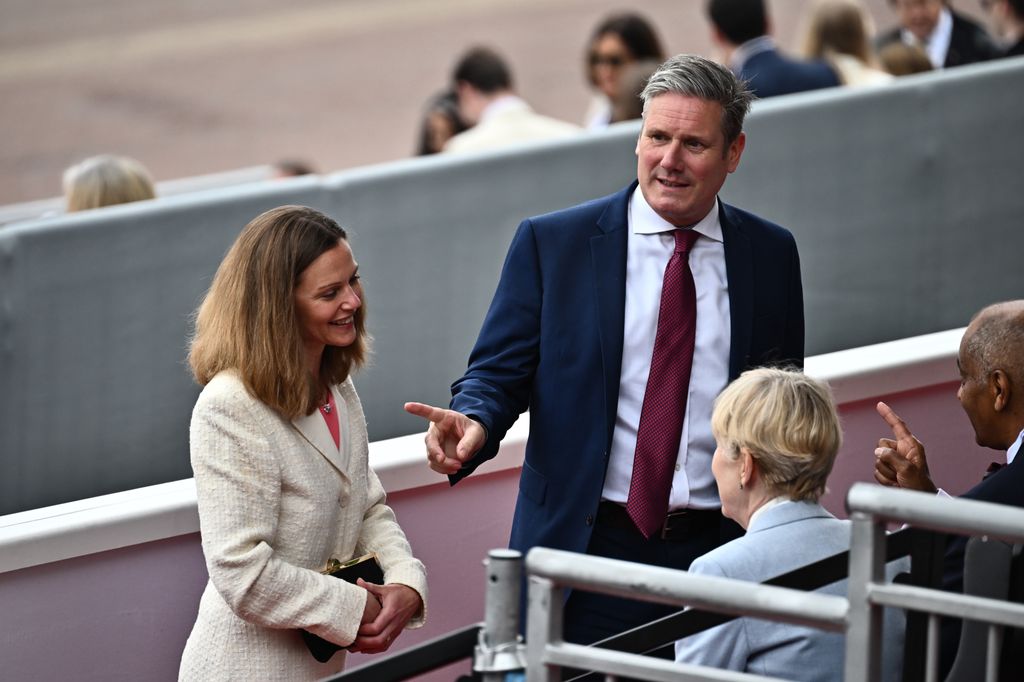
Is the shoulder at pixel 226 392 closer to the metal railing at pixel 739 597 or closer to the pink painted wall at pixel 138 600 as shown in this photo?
the metal railing at pixel 739 597

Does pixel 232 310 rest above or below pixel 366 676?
above

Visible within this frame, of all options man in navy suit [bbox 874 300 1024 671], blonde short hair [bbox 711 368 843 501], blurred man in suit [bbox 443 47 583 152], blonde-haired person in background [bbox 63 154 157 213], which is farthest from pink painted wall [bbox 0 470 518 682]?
blurred man in suit [bbox 443 47 583 152]

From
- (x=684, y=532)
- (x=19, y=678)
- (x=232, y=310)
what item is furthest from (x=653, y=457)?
(x=19, y=678)

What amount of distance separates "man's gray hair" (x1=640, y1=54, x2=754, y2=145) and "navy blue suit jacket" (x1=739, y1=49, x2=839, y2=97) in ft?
11.6

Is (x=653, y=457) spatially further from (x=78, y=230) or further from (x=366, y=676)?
(x=78, y=230)

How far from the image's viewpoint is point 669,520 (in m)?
3.40

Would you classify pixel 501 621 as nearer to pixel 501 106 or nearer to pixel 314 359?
pixel 314 359

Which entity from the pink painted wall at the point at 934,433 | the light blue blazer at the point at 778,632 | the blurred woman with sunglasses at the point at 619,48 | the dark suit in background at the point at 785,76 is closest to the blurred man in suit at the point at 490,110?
the blurred woman with sunglasses at the point at 619,48

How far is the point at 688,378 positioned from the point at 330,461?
0.82m

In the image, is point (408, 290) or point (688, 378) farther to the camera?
point (408, 290)

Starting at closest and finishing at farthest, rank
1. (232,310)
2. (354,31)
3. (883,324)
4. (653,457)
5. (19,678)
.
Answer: (232,310), (653,457), (19,678), (883,324), (354,31)

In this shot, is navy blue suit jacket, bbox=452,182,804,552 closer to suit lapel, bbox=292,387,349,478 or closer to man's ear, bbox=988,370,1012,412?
suit lapel, bbox=292,387,349,478

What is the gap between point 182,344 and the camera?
5.20 meters

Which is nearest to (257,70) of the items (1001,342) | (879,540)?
(1001,342)
